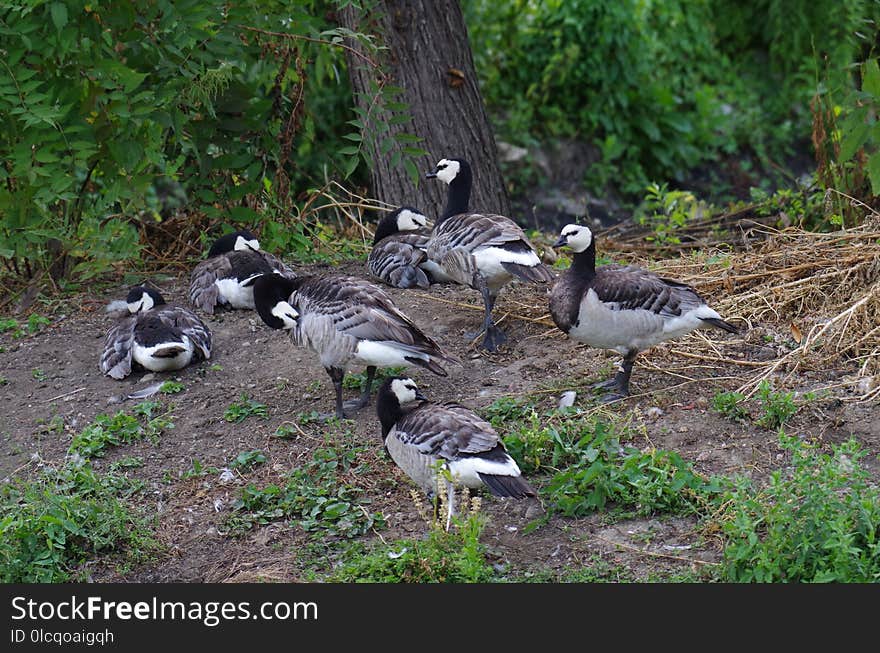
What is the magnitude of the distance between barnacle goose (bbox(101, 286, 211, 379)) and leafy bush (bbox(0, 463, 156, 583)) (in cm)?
152

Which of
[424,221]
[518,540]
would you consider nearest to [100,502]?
[518,540]

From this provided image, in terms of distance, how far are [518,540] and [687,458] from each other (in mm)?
1200

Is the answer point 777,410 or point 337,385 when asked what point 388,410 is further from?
point 777,410

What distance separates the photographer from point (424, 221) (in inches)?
384

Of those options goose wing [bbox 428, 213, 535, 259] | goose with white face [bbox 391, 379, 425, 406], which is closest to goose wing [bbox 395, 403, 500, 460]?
goose with white face [bbox 391, 379, 425, 406]

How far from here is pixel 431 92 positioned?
1053 cm

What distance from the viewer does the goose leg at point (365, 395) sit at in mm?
7637

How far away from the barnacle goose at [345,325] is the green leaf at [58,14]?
2.30 m

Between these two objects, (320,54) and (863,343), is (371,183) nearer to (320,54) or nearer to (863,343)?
(320,54)

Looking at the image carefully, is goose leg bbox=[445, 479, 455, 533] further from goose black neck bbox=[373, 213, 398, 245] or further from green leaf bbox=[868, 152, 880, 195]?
goose black neck bbox=[373, 213, 398, 245]

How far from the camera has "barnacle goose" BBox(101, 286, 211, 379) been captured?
8039mm

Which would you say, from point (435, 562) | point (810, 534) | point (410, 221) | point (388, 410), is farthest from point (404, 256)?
point (810, 534)

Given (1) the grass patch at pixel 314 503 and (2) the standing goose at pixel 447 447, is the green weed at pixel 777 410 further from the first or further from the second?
(1) the grass patch at pixel 314 503

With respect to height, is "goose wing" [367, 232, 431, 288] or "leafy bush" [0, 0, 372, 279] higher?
"leafy bush" [0, 0, 372, 279]
